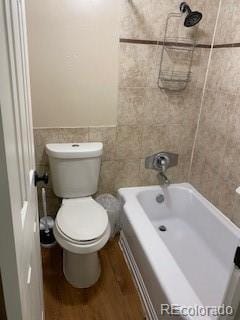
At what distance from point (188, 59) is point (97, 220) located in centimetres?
141

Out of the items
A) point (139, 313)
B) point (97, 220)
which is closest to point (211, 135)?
point (97, 220)

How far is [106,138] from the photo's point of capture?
1962 millimetres

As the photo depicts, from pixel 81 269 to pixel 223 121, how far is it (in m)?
1.44

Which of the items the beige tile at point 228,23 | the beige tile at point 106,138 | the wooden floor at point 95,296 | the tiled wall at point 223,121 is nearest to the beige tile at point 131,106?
the beige tile at point 106,138

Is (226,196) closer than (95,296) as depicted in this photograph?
No

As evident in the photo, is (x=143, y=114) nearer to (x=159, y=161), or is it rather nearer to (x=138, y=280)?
(x=159, y=161)

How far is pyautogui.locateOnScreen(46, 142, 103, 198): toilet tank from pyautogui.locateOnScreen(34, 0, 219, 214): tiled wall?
142 mm

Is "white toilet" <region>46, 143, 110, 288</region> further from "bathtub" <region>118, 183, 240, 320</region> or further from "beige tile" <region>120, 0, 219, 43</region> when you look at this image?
"beige tile" <region>120, 0, 219, 43</region>

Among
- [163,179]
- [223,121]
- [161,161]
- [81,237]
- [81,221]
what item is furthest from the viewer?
[163,179]

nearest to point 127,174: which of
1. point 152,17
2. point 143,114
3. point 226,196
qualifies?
point 143,114

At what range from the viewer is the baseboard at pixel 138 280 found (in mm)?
1467

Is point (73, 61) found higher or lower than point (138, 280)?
higher

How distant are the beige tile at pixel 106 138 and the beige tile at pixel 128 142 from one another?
40 mm

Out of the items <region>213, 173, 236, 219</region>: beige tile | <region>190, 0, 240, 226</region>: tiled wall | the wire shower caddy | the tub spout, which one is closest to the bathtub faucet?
the tub spout
